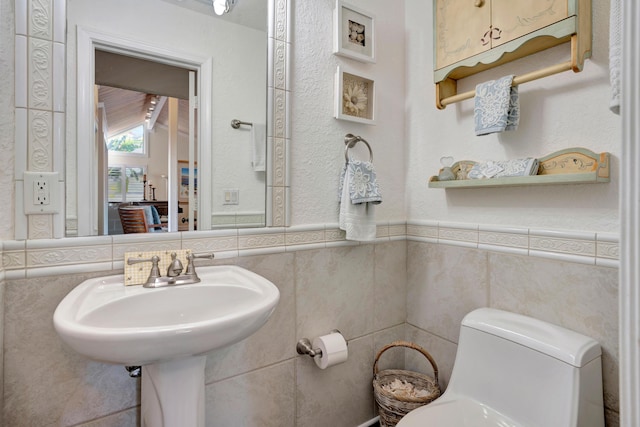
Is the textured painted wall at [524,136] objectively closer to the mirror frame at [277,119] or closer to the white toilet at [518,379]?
the white toilet at [518,379]

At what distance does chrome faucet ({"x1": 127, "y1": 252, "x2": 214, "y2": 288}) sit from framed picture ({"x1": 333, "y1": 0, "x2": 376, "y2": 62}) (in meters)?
1.07

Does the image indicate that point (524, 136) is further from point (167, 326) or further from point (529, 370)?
point (167, 326)

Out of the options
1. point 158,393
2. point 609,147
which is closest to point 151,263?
point 158,393

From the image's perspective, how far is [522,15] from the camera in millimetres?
1175

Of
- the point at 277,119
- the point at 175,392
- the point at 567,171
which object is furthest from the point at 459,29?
the point at 175,392

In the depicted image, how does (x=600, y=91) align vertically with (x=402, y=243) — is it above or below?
above

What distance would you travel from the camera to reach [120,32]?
1061mm

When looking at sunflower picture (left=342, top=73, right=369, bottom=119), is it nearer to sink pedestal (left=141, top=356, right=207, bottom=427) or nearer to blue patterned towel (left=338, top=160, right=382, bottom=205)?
blue patterned towel (left=338, top=160, right=382, bottom=205)

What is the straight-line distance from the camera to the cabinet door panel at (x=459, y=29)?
131 cm

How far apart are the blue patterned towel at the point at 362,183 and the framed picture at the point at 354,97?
23cm

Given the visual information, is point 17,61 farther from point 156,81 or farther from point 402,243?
point 402,243

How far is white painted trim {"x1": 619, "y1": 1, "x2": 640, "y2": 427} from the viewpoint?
1.16 ft

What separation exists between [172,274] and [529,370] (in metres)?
1.20

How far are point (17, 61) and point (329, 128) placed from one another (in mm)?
1027
